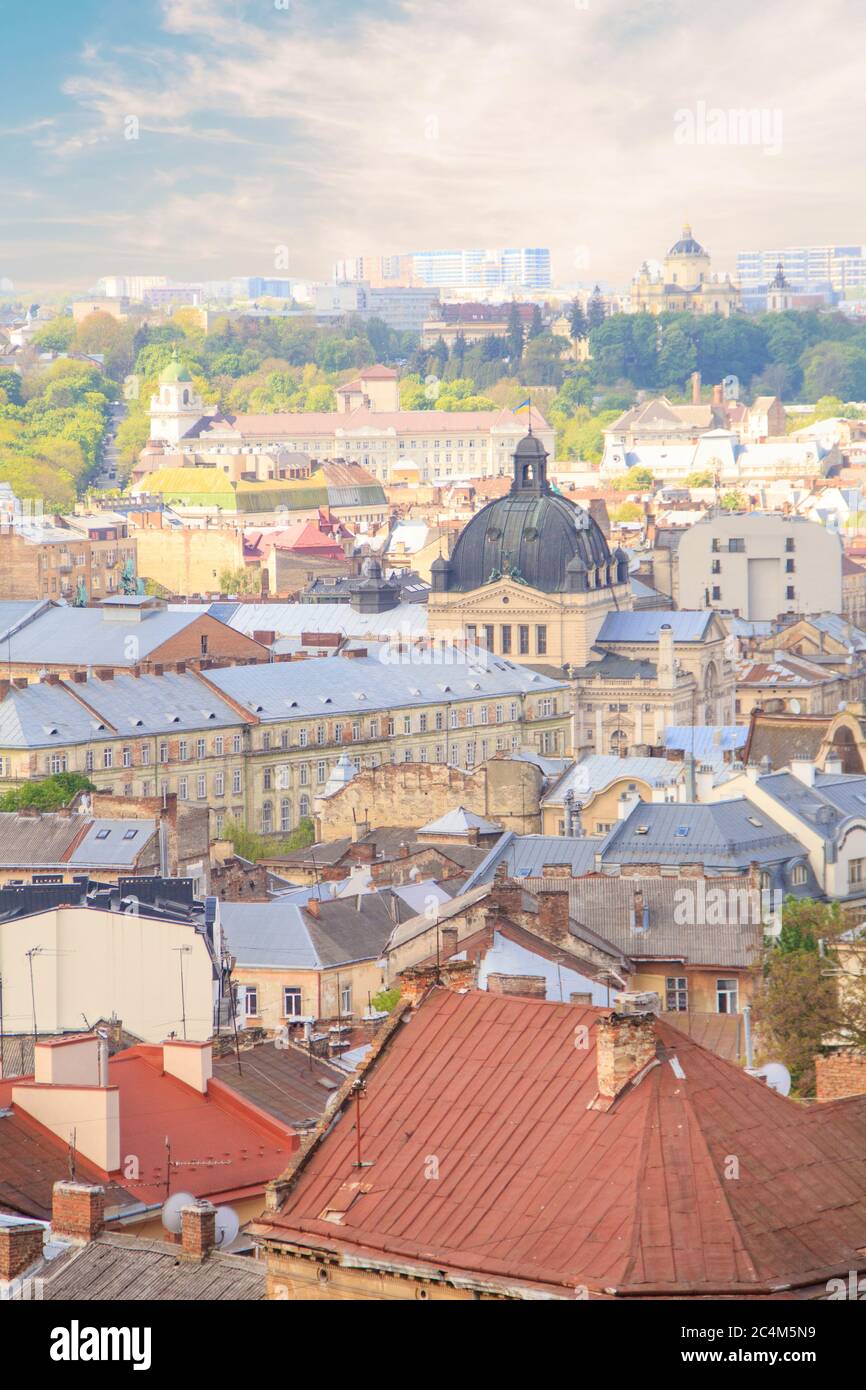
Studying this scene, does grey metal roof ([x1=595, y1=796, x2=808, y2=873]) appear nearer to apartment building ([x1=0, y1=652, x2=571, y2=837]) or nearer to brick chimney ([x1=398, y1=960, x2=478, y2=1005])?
apartment building ([x1=0, y1=652, x2=571, y2=837])

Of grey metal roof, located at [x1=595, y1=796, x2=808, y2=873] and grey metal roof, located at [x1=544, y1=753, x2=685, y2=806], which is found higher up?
grey metal roof, located at [x1=595, y1=796, x2=808, y2=873]

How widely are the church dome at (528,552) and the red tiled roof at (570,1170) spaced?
73037 mm

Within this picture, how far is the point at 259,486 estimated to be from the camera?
6535 inches

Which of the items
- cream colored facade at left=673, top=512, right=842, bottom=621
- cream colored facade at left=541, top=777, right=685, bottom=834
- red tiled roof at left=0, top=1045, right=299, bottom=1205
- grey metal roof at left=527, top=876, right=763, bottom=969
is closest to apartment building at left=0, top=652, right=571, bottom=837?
cream colored facade at left=541, top=777, right=685, bottom=834

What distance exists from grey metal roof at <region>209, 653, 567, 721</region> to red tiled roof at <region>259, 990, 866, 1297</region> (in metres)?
55.2

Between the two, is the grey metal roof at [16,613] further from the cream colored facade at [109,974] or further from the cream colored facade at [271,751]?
the cream colored facade at [109,974]

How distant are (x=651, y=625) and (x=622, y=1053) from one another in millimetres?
73820

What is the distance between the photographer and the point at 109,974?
126ft

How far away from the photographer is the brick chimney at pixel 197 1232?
827 inches

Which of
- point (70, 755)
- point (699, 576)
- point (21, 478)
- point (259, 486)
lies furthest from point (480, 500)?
point (70, 755)

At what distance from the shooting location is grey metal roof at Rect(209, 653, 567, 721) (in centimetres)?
7762

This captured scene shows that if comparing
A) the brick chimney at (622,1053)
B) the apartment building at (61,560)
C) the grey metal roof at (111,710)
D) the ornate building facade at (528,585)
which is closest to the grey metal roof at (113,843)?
the grey metal roof at (111,710)

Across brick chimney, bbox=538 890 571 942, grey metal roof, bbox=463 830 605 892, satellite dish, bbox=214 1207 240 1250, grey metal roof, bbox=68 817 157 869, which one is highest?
satellite dish, bbox=214 1207 240 1250

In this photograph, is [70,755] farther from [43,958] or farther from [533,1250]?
[533,1250]
